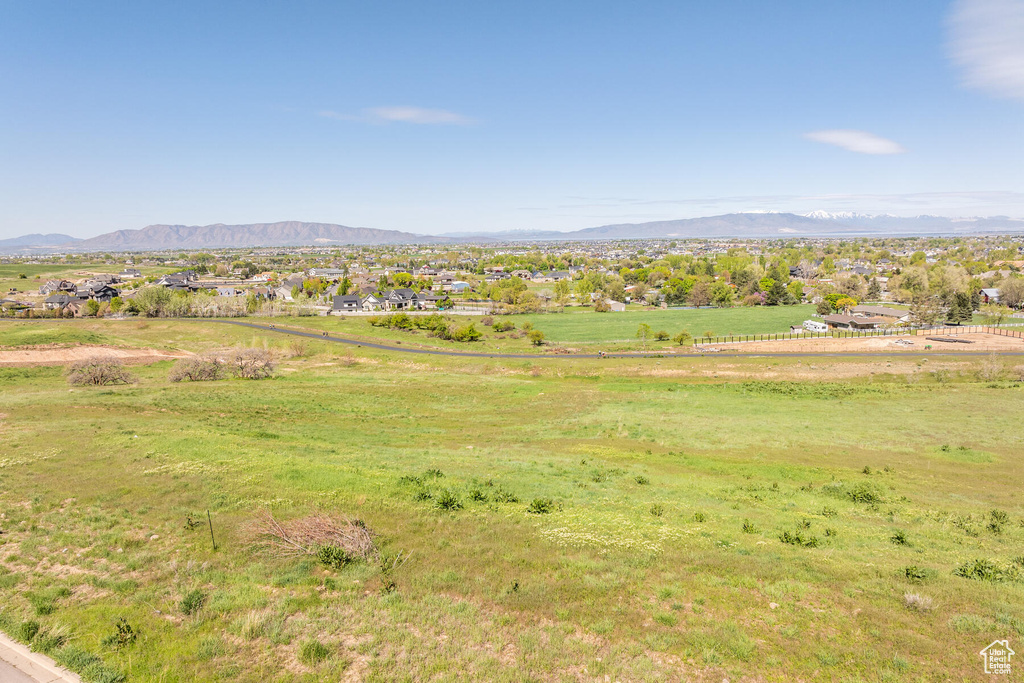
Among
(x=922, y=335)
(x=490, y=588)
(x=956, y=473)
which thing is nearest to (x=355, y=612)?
(x=490, y=588)

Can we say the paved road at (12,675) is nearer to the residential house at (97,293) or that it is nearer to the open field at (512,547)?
the open field at (512,547)

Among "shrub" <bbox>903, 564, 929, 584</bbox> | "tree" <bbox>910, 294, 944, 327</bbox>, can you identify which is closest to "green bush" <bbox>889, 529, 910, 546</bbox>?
"shrub" <bbox>903, 564, 929, 584</bbox>

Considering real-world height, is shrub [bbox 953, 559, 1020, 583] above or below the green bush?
above

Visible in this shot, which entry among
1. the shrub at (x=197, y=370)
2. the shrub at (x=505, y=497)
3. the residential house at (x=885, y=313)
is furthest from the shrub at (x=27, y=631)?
the residential house at (x=885, y=313)

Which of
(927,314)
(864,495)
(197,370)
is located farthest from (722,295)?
(197,370)

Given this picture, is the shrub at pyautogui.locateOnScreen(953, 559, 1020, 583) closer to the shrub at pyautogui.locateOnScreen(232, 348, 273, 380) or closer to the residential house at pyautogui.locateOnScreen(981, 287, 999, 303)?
the shrub at pyautogui.locateOnScreen(232, 348, 273, 380)
